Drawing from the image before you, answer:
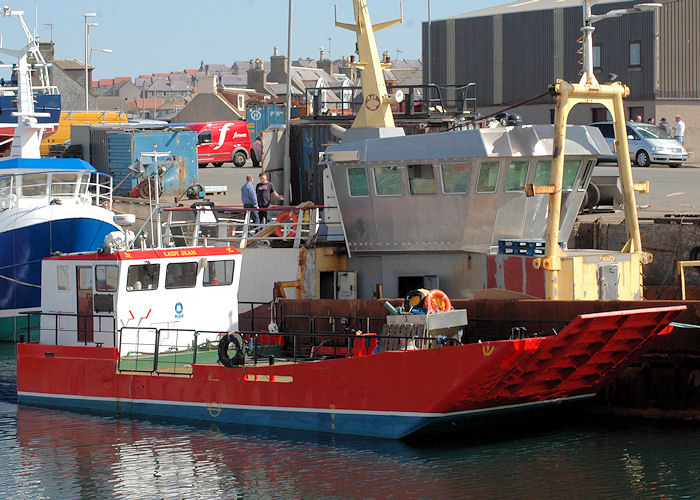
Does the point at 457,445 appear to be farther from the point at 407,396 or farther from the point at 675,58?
Answer: the point at 675,58

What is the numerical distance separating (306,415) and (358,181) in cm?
423

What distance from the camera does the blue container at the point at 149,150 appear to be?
3531 cm

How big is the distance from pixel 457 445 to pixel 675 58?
109ft

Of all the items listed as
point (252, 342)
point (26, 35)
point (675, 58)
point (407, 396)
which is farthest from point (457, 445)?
point (675, 58)

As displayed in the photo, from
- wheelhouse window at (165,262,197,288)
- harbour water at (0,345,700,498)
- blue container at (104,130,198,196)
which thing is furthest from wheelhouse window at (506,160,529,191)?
blue container at (104,130,198,196)

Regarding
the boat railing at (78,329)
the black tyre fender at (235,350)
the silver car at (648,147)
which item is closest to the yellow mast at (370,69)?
the black tyre fender at (235,350)

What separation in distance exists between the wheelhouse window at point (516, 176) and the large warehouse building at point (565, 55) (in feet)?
83.5

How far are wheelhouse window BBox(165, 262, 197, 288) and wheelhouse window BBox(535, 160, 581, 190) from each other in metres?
5.95

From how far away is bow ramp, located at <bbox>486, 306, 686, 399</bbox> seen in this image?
48.1ft

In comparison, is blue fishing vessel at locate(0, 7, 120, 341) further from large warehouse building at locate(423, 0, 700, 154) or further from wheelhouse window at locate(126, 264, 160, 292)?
large warehouse building at locate(423, 0, 700, 154)

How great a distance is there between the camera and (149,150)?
3616cm

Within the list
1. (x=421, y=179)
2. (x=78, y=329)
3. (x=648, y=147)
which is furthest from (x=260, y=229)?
(x=648, y=147)

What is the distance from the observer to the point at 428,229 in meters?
18.1

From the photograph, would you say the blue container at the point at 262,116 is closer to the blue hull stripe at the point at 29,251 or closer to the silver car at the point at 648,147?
the silver car at the point at 648,147
